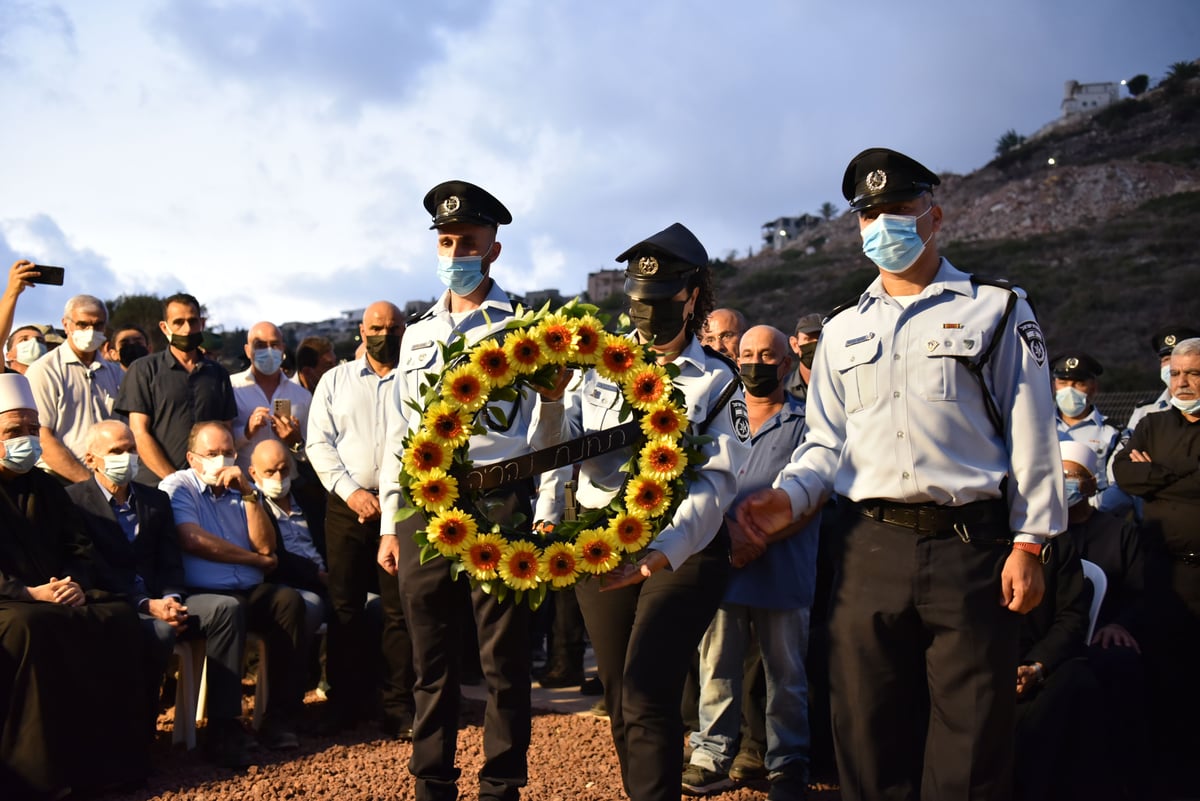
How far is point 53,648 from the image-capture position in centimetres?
591

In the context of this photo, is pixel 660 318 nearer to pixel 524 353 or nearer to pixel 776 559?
pixel 524 353

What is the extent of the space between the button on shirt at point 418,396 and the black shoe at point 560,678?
3911mm

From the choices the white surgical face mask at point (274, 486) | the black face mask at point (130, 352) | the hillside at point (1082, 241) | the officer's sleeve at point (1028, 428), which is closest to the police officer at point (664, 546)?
the officer's sleeve at point (1028, 428)

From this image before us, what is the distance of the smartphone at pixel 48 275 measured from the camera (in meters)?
7.75

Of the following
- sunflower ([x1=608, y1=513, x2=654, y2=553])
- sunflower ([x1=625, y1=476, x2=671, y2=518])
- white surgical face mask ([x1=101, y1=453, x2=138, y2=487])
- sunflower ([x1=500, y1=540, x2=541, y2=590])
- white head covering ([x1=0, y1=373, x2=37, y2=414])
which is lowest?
sunflower ([x1=500, y1=540, x2=541, y2=590])

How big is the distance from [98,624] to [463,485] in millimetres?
2966

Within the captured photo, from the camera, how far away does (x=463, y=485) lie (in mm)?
4395

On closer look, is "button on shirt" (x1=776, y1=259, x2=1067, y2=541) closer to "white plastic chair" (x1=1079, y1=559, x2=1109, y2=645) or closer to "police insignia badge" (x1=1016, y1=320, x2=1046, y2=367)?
"police insignia badge" (x1=1016, y1=320, x2=1046, y2=367)

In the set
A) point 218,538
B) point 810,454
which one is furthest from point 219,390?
point 810,454

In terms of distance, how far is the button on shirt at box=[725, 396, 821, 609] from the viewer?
6.20 meters

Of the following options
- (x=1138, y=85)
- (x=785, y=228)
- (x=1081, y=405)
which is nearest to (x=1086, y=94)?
(x=1138, y=85)

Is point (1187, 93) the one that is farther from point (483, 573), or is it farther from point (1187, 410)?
point (483, 573)

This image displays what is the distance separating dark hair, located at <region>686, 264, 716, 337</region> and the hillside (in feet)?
87.3

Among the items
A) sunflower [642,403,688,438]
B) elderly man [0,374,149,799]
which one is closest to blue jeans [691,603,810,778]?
sunflower [642,403,688,438]
